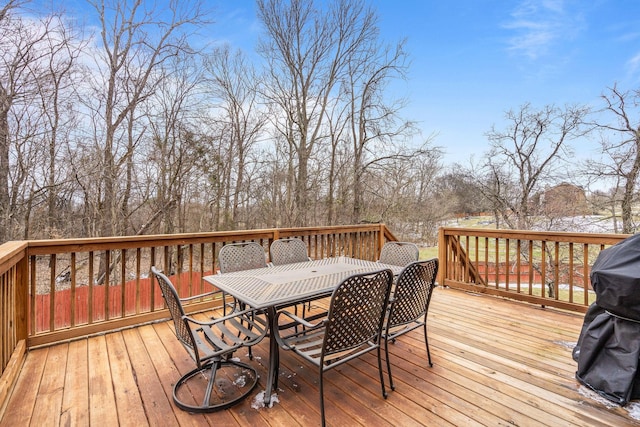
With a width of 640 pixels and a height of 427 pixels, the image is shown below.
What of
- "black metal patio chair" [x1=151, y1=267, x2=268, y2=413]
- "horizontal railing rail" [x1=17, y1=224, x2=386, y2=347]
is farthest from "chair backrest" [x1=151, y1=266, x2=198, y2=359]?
"horizontal railing rail" [x1=17, y1=224, x2=386, y2=347]

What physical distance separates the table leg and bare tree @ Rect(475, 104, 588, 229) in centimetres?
985

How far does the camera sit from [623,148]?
24.9 feet

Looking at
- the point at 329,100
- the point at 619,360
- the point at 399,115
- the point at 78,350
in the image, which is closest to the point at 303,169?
the point at 329,100

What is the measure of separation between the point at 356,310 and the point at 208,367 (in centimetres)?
136

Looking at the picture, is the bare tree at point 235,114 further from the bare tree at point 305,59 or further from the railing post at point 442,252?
the railing post at point 442,252

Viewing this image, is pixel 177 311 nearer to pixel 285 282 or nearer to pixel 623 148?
pixel 285 282

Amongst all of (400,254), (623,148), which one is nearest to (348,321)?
(400,254)

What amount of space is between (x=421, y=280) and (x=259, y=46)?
27.1 feet

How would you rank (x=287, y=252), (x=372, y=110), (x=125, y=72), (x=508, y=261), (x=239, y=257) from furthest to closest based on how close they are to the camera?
(x=372, y=110) < (x=125, y=72) < (x=508, y=261) < (x=287, y=252) < (x=239, y=257)

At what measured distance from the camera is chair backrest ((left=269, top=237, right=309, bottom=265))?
3.34 m

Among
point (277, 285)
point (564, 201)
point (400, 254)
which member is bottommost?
point (277, 285)

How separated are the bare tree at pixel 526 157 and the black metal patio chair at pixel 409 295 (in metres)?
8.90

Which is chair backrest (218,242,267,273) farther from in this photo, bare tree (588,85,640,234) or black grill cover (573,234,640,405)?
bare tree (588,85,640,234)

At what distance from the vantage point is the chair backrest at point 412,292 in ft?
6.83
